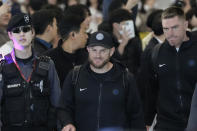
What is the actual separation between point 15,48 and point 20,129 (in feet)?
2.93

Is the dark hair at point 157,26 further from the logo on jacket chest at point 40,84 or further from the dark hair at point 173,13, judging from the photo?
the logo on jacket chest at point 40,84

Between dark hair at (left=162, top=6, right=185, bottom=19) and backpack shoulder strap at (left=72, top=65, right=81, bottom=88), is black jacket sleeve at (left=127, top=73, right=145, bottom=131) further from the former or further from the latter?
dark hair at (left=162, top=6, right=185, bottom=19)

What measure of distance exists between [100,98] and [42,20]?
256 centimetres

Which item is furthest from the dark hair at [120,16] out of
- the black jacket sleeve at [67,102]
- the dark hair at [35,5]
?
the black jacket sleeve at [67,102]

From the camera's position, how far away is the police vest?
5207mm

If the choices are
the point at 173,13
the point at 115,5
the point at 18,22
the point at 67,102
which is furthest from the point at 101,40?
the point at 115,5

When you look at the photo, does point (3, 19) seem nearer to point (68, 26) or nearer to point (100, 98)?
point (68, 26)

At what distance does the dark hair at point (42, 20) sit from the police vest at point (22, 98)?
2.07 meters

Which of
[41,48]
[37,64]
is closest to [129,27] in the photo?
[41,48]

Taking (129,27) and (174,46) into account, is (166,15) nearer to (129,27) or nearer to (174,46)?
(174,46)

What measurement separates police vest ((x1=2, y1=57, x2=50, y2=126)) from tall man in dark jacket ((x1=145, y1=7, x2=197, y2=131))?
1.61 metres

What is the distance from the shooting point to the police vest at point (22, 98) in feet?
17.1

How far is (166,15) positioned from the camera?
20.1ft

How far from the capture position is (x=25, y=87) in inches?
205
